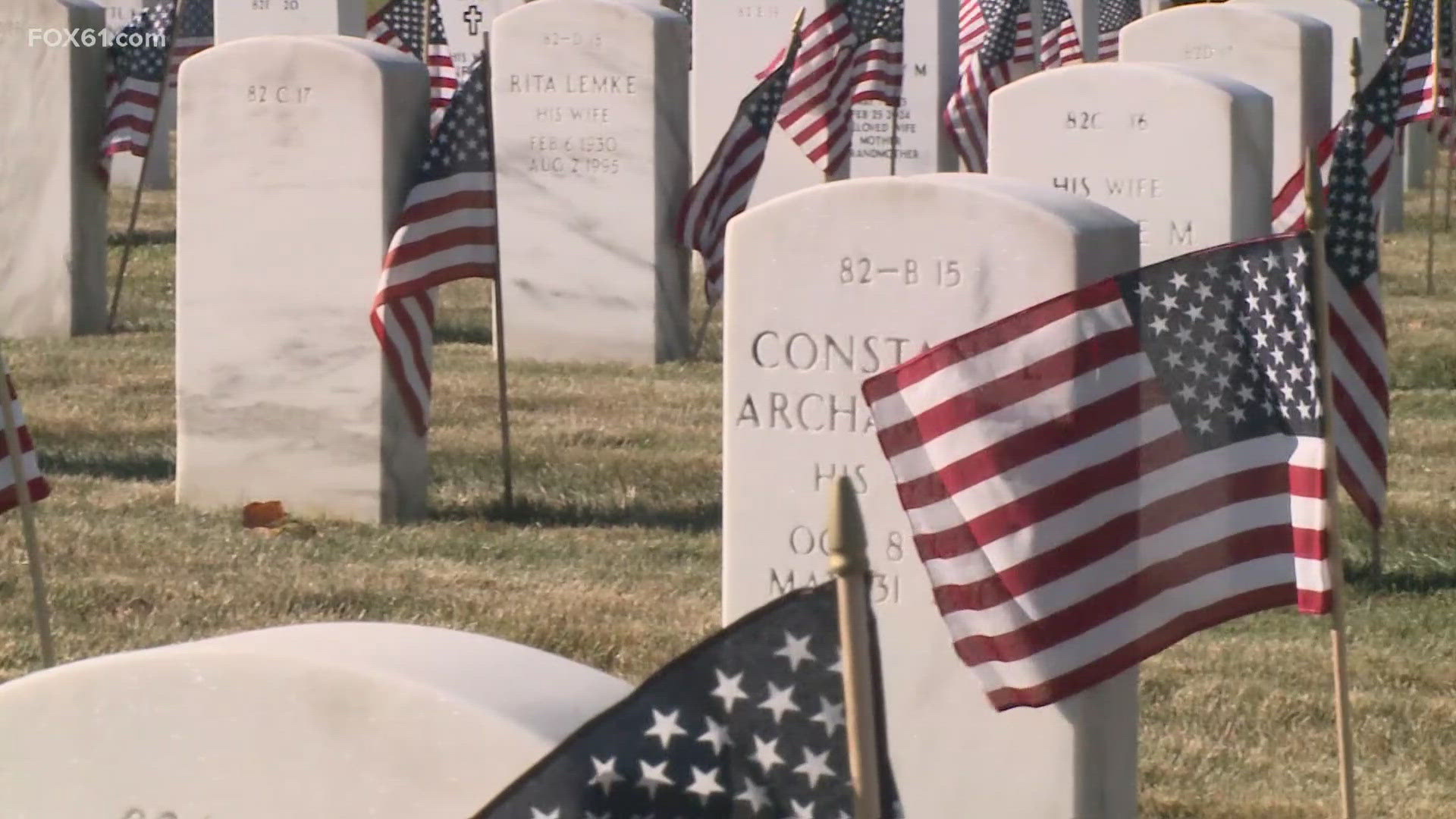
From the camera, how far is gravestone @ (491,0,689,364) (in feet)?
34.0

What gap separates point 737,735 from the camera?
2.21 metres

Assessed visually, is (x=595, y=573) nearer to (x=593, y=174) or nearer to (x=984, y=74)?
(x=593, y=174)

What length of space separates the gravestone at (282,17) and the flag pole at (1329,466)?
467 inches

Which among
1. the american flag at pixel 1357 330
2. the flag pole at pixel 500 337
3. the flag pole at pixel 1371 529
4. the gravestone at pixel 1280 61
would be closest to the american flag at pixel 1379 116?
the flag pole at pixel 1371 529

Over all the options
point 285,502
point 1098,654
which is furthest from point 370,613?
point 1098,654

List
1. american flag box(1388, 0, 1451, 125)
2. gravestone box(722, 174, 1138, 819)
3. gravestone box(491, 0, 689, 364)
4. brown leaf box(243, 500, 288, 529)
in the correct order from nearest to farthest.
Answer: gravestone box(722, 174, 1138, 819) → brown leaf box(243, 500, 288, 529) → gravestone box(491, 0, 689, 364) → american flag box(1388, 0, 1451, 125)

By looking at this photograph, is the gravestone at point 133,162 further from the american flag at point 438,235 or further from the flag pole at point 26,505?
the flag pole at point 26,505

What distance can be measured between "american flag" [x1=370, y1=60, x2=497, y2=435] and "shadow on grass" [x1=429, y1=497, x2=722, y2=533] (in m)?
0.37

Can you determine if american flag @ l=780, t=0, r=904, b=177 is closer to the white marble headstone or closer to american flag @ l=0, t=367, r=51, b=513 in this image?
the white marble headstone

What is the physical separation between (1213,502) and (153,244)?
11309 millimetres

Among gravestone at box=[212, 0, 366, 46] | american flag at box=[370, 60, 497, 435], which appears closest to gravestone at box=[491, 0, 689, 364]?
american flag at box=[370, 60, 497, 435]

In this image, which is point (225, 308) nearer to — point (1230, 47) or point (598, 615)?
point (598, 615)

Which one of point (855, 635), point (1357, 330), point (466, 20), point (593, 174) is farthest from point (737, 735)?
point (466, 20)

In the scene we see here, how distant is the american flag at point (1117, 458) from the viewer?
156 inches
